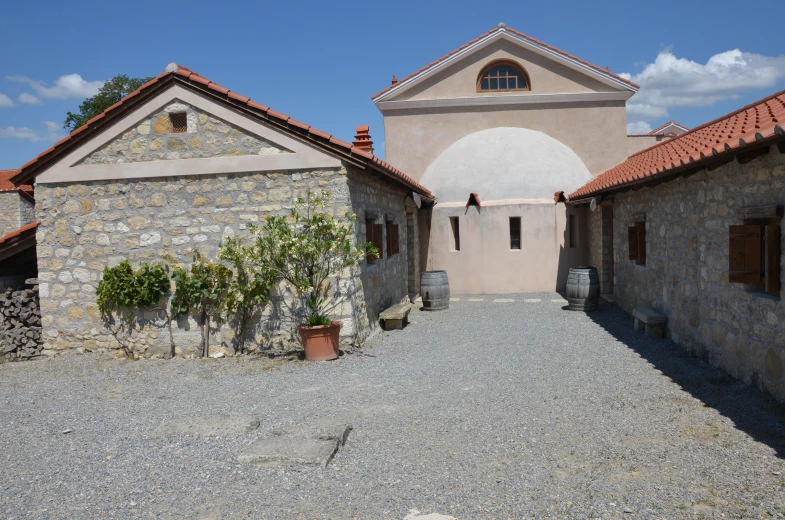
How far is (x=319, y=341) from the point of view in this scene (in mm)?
7953

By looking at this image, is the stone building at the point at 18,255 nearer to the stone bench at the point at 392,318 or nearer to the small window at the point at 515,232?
the stone bench at the point at 392,318

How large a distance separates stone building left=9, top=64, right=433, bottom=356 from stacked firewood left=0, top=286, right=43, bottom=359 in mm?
301

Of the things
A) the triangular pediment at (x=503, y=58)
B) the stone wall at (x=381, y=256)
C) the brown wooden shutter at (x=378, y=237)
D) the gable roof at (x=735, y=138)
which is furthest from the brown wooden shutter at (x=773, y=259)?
the triangular pediment at (x=503, y=58)

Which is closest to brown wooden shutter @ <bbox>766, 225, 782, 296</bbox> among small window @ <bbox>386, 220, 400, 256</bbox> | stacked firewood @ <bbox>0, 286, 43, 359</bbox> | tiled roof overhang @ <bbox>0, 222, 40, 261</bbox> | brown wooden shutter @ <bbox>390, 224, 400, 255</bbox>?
small window @ <bbox>386, 220, 400, 256</bbox>

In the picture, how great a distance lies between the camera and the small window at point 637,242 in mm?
10070

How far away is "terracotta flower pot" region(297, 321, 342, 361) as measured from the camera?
26.0 feet

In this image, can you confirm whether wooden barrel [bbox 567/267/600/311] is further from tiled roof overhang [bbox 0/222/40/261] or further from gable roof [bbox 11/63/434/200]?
tiled roof overhang [bbox 0/222/40/261]

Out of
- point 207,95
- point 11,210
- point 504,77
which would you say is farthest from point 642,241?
point 11,210

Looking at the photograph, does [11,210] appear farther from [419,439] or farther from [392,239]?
[419,439]

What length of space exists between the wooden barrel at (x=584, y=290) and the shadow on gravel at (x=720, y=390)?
2.98 metres

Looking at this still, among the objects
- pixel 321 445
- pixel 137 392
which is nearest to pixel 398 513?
pixel 321 445

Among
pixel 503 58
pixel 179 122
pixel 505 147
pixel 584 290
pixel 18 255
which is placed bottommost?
pixel 584 290

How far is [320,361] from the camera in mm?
7965

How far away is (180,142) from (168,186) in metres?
0.66
